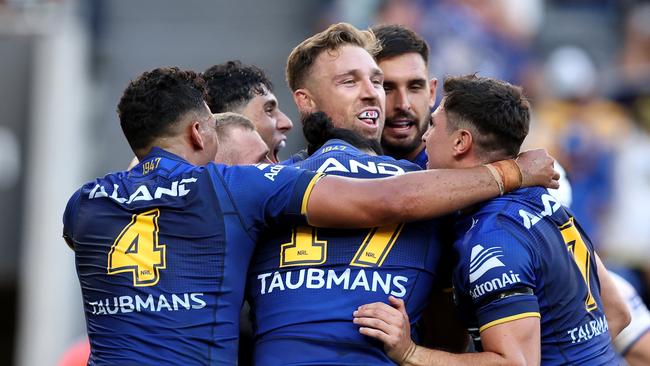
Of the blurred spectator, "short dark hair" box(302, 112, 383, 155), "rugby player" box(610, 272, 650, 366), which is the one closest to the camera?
"short dark hair" box(302, 112, 383, 155)

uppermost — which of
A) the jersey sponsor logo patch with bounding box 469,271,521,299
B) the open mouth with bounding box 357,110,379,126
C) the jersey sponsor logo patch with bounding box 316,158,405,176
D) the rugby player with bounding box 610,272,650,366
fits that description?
the open mouth with bounding box 357,110,379,126

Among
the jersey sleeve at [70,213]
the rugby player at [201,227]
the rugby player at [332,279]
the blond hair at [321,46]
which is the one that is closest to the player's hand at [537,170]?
the rugby player at [201,227]

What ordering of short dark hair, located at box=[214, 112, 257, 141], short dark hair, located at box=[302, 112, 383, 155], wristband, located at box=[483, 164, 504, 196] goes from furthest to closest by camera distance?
1. short dark hair, located at box=[214, 112, 257, 141]
2. short dark hair, located at box=[302, 112, 383, 155]
3. wristband, located at box=[483, 164, 504, 196]

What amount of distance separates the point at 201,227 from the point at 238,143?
3.43 ft

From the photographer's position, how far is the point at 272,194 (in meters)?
5.84

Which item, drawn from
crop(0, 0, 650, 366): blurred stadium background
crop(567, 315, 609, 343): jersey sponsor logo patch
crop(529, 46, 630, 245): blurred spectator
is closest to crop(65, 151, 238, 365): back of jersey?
crop(567, 315, 609, 343): jersey sponsor logo patch

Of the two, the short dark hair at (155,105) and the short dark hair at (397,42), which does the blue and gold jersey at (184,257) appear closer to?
the short dark hair at (155,105)

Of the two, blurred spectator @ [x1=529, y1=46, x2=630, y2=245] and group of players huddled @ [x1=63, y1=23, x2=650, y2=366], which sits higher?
group of players huddled @ [x1=63, y1=23, x2=650, y2=366]

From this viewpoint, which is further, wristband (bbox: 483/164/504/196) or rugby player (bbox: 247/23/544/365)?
wristband (bbox: 483/164/504/196)

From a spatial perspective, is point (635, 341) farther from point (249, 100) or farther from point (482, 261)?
point (249, 100)

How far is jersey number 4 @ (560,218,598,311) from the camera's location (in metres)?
6.00

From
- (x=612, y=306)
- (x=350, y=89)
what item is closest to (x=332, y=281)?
(x=350, y=89)

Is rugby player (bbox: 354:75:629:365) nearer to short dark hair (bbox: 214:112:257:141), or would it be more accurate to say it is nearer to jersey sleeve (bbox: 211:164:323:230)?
jersey sleeve (bbox: 211:164:323:230)

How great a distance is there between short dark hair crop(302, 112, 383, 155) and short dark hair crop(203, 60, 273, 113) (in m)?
0.98
